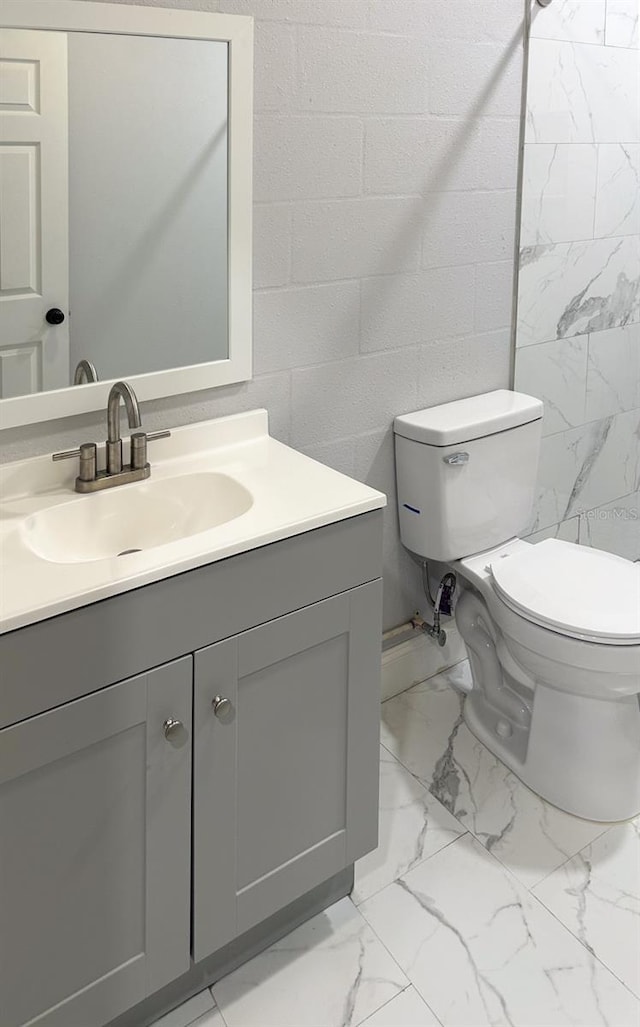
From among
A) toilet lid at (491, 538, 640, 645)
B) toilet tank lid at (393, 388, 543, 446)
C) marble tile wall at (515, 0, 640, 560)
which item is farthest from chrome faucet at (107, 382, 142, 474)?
marble tile wall at (515, 0, 640, 560)

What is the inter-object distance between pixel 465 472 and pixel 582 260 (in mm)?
737

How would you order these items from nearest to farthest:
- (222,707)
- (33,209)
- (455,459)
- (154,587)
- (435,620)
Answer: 1. (154,587)
2. (222,707)
3. (33,209)
4. (455,459)
5. (435,620)

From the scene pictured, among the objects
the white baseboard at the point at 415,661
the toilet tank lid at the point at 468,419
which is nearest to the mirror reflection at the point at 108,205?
the toilet tank lid at the point at 468,419

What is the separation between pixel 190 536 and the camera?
1.49 metres

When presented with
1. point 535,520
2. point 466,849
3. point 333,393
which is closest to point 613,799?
point 466,849

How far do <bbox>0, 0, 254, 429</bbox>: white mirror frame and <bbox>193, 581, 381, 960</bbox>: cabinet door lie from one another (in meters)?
0.53

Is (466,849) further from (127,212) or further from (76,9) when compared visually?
(76,9)

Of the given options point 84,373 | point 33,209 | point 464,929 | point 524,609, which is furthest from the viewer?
point 524,609

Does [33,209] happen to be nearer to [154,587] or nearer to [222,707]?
[154,587]

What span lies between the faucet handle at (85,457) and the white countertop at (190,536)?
0.03 metres

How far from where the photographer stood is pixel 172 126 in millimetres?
1609

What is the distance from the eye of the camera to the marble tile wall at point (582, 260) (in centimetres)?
218

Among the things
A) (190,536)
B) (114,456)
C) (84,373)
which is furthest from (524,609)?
(84,373)

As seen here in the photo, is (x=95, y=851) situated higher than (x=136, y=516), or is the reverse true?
(x=136, y=516)
